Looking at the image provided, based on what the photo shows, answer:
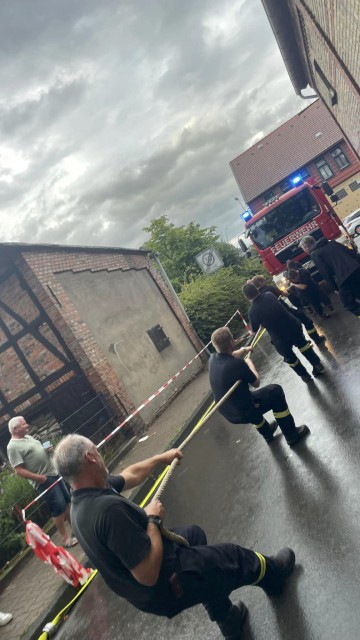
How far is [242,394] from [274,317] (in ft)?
5.78

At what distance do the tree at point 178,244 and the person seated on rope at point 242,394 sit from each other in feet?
87.9

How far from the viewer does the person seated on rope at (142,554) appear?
6.92 ft

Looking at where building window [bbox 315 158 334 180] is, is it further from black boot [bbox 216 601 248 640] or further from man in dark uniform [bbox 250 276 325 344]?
black boot [bbox 216 601 248 640]

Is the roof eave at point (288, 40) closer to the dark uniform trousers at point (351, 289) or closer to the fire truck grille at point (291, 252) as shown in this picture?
the fire truck grille at point (291, 252)

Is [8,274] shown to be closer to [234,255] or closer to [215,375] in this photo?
[215,375]

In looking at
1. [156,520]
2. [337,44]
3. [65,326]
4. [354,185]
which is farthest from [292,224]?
[354,185]

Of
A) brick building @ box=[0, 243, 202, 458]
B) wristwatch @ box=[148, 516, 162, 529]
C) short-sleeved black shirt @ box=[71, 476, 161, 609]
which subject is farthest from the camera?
brick building @ box=[0, 243, 202, 458]

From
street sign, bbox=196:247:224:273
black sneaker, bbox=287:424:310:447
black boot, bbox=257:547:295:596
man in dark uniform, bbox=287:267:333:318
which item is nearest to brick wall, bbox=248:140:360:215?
street sign, bbox=196:247:224:273

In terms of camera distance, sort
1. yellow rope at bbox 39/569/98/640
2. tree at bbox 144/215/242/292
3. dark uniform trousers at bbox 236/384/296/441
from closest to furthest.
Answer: yellow rope at bbox 39/569/98/640 < dark uniform trousers at bbox 236/384/296/441 < tree at bbox 144/215/242/292

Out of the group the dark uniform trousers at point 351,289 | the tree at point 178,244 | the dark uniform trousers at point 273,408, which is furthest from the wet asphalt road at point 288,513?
the tree at point 178,244

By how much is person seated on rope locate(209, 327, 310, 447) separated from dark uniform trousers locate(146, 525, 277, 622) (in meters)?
1.92

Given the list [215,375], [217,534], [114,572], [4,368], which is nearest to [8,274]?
[4,368]

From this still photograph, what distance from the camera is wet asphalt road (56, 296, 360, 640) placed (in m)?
2.69

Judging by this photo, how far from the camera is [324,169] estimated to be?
128ft
